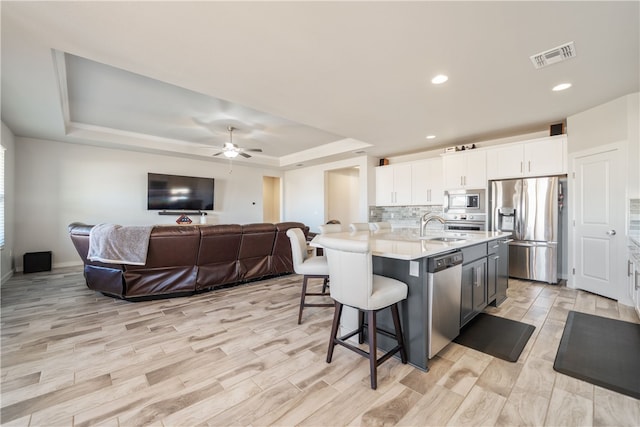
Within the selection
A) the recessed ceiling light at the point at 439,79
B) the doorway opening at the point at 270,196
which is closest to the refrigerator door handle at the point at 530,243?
the recessed ceiling light at the point at 439,79

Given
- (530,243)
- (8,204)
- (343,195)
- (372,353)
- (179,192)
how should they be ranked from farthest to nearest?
(343,195), (179,192), (8,204), (530,243), (372,353)

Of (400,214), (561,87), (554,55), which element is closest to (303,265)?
(554,55)

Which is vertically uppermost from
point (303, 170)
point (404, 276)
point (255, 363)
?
point (303, 170)

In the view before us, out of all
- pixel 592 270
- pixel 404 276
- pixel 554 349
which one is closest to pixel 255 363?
pixel 404 276

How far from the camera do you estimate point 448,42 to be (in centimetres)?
216

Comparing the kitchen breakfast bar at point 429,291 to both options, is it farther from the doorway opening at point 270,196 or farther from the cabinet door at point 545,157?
the doorway opening at point 270,196

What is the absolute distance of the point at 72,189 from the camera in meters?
5.34

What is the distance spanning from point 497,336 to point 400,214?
14.0 feet

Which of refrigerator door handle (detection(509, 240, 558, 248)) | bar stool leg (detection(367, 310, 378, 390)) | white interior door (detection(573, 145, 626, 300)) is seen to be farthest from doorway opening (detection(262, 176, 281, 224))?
bar stool leg (detection(367, 310, 378, 390))

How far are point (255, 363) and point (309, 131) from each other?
172 inches

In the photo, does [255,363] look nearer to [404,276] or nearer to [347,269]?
[347,269]

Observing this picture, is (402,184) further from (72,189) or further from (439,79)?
(72,189)

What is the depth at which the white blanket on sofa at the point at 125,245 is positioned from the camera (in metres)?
3.16

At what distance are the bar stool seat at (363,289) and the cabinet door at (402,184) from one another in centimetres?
441
